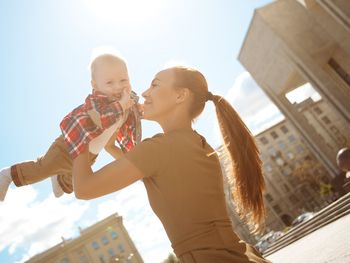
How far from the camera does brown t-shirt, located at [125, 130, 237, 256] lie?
171 cm

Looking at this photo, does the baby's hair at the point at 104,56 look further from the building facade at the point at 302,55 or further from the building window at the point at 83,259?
the building window at the point at 83,259

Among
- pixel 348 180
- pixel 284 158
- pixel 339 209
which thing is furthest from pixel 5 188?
pixel 284 158

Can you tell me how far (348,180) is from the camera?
1417 centimetres

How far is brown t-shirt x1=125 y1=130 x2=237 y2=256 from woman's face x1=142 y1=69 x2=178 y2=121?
33 centimetres

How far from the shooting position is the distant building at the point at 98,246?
58.3m

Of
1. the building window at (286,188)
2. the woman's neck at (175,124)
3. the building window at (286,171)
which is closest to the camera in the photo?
the woman's neck at (175,124)

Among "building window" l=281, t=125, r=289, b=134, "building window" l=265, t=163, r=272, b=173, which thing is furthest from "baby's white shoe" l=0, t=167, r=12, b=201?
"building window" l=281, t=125, r=289, b=134

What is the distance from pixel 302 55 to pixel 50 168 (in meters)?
25.2

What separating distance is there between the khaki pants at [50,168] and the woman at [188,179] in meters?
1.00

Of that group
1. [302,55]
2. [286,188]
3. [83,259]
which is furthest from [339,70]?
[286,188]

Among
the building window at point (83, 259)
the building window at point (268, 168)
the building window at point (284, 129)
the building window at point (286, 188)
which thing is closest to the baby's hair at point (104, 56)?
the building window at point (83, 259)

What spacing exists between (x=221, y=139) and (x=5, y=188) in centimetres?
196

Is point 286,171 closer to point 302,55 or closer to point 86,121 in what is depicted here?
point 302,55

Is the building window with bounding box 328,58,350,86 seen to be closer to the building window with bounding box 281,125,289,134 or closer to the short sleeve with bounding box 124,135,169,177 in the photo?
the short sleeve with bounding box 124,135,169,177
